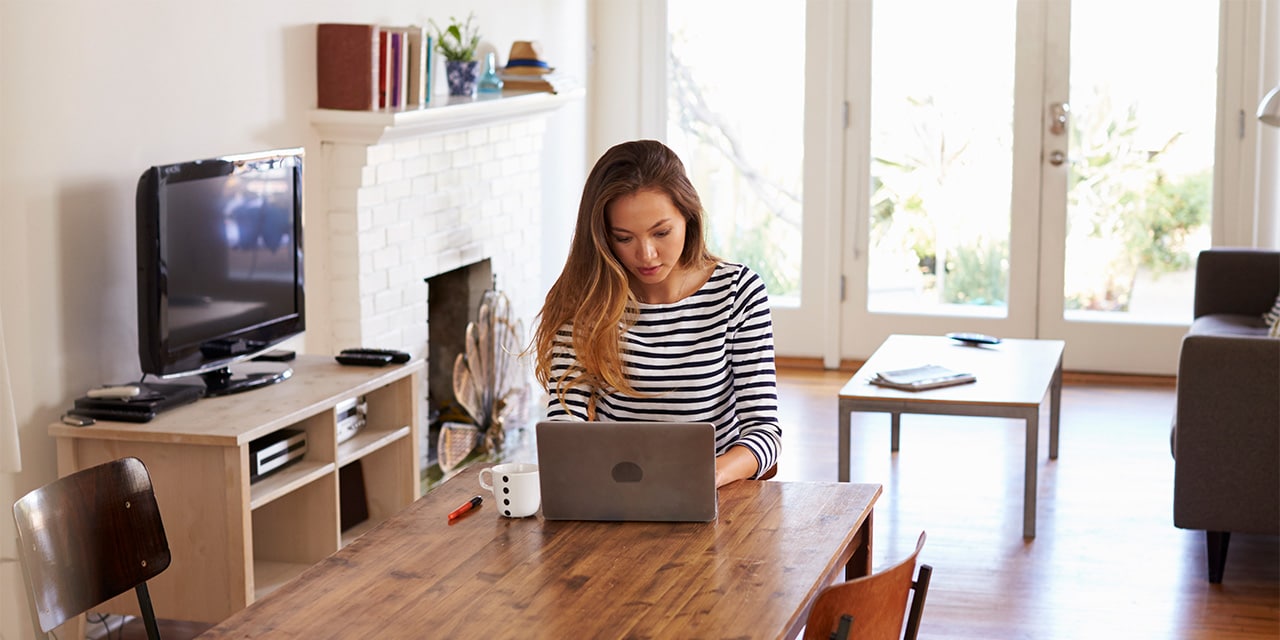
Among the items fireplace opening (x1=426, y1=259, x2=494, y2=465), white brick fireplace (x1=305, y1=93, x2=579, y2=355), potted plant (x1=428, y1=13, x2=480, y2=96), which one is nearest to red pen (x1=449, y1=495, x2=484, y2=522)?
white brick fireplace (x1=305, y1=93, x2=579, y2=355)

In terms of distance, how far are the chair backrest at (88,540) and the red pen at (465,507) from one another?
0.50 m

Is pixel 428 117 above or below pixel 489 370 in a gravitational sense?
above

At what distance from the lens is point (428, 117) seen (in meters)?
4.63

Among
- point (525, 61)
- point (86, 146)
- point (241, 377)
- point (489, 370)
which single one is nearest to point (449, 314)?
point (489, 370)

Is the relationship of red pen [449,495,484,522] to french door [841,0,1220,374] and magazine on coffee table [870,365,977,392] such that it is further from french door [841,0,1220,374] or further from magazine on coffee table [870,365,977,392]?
french door [841,0,1220,374]

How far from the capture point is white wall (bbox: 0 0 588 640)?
10.4 feet

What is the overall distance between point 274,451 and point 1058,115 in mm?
4393

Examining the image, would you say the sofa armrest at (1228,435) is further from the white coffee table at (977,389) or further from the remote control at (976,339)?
the remote control at (976,339)

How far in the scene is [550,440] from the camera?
7.07 feet

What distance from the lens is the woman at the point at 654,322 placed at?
8.34 ft

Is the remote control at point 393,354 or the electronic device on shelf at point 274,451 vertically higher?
the remote control at point 393,354

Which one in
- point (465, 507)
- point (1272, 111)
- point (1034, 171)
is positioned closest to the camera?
point (465, 507)

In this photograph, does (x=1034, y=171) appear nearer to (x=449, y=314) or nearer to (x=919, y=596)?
(x=449, y=314)

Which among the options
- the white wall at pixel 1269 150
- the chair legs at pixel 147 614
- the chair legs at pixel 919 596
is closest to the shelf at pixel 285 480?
the chair legs at pixel 147 614
